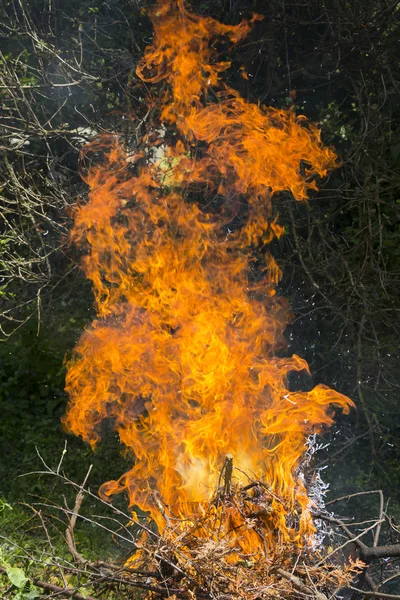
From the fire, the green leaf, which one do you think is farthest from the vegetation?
the green leaf

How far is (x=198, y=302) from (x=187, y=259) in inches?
26.2

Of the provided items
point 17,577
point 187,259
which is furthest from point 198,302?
point 17,577

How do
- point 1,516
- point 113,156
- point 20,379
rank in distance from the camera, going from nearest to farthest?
point 1,516 → point 113,156 → point 20,379

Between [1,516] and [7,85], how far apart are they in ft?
11.3

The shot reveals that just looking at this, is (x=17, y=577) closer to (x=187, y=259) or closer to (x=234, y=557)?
(x=234, y=557)

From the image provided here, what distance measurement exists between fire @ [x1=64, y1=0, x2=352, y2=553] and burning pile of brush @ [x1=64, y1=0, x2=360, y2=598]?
0.05 ft

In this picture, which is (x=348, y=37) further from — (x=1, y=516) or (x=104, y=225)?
(x=1, y=516)

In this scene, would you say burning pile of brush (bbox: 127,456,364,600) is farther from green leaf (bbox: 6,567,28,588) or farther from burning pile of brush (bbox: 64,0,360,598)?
green leaf (bbox: 6,567,28,588)

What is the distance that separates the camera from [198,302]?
5180 millimetres

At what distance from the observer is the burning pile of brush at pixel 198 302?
3.85 metres

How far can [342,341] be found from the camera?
250 inches

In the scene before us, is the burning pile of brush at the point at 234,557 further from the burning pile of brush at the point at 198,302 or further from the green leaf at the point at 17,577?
the green leaf at the point at 17,577

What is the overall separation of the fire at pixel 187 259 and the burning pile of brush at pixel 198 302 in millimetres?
15

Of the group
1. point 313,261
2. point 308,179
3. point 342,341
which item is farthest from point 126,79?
point 342,341
